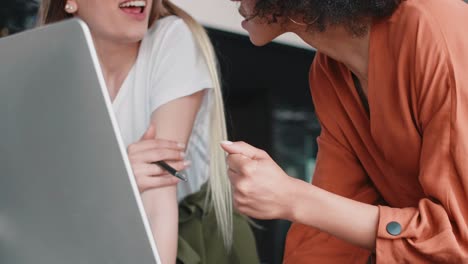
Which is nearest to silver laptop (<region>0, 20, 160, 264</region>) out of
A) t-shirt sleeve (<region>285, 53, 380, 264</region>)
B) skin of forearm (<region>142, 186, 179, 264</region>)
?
skin of forearm (<region>142, 186, 179, 264</region>)

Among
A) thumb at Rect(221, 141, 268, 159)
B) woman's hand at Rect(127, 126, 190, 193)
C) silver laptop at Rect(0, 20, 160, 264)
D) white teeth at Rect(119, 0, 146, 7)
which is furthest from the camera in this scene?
white teeth at Rect(119, 0, 146, 7)

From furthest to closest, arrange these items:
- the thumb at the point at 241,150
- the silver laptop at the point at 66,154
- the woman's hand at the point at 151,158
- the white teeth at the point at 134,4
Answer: the white teeth at the point at 134,4, the woman's hand at the point at 151,158, the thumb at the point at 241,150, the silver laptop at the point at 66,154

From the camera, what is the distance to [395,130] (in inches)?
38.5

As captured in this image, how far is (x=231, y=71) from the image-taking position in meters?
2.44

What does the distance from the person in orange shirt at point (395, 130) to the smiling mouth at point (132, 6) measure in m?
0.25

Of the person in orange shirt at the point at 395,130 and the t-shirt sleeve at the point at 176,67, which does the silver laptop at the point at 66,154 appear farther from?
the t-shirt sleeve at the point at 176,67

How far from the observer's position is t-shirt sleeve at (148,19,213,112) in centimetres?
125

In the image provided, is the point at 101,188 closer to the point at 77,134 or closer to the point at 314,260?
the point at 77,134

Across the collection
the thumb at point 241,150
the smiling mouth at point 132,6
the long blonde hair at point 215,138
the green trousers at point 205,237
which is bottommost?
the green trousers at point 205,237

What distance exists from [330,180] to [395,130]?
21 cm

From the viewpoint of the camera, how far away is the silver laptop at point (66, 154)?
0.62 m

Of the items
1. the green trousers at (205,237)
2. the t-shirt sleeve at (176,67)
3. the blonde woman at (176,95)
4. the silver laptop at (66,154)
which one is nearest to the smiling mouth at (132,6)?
the blonde woman at (176,95)

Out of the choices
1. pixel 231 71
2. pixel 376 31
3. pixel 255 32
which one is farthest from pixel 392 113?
pixel 231 71

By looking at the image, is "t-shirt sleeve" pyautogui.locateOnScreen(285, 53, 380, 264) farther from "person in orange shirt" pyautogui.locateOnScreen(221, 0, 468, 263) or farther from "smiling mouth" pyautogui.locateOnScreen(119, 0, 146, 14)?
"smiling mouth" pyautogui.locateOnScreen(119, 0, 146, 14)
